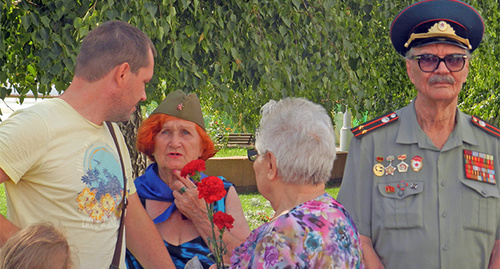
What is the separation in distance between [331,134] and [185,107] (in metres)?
1.14

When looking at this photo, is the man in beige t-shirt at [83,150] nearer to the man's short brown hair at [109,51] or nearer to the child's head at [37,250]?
the man's short brown hair at [109,51]

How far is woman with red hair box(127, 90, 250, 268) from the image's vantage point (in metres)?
2.80

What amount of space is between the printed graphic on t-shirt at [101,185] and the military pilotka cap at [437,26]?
134cm

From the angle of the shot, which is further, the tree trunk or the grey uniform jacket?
the tree trunk

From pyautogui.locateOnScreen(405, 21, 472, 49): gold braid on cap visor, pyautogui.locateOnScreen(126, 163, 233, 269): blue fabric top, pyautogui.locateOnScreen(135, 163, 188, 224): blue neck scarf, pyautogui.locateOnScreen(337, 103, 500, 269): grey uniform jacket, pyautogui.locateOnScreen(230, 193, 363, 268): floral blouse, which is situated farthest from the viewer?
pyautogui.locateOnScreen(135, 163, 188, 224): blue neck scarf

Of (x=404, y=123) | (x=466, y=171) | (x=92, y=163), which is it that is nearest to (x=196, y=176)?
(x=92, y=163)

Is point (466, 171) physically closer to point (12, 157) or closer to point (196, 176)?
point (196, 176)

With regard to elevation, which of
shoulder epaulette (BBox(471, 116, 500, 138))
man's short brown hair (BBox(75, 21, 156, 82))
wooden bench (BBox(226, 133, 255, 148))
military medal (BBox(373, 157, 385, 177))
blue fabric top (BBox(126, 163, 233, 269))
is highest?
wooden bench (BBox(226, 133, 255, 148))

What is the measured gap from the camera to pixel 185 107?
3.00m

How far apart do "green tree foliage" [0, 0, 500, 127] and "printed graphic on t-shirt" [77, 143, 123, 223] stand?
171cm

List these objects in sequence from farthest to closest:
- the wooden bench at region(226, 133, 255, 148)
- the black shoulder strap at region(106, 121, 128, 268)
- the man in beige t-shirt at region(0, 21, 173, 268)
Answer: the wooden bench at region(226, 133, 255, 148) → the black shoulder strap at region(106, 121, 128, 268) → the man in beige t-shirt at region(0, 21, 173, 268)

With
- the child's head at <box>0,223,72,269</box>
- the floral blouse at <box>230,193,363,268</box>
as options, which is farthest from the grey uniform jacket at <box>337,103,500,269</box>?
the child's head at <box>0,223,72,269</box>

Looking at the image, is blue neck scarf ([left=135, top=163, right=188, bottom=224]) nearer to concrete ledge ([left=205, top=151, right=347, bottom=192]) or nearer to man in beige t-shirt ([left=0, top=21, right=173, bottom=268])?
man in beige t-shirt ([left=0, top=21, right=173, bottom=268])

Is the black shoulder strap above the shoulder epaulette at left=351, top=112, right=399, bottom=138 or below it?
below
